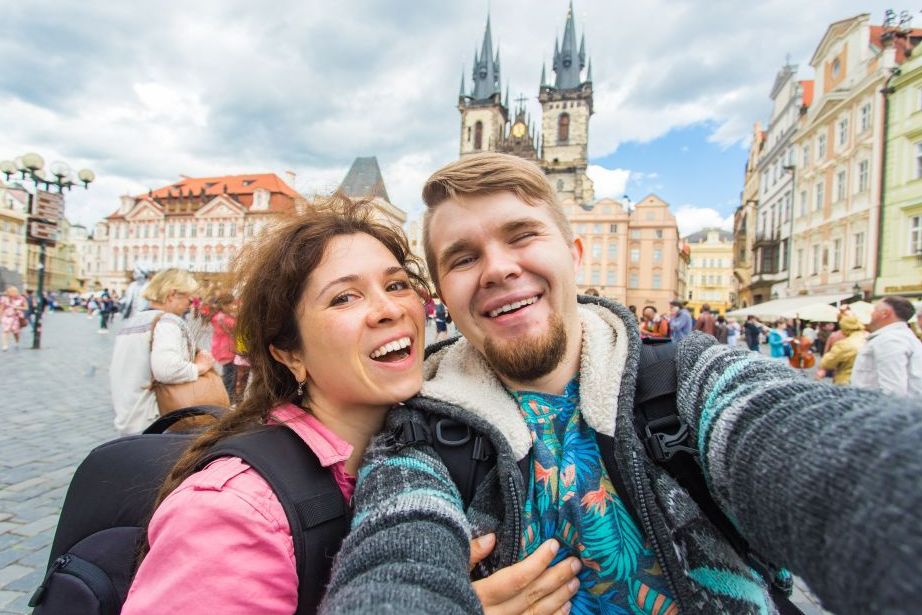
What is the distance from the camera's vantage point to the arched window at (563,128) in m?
71.7

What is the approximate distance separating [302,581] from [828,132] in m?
32.5

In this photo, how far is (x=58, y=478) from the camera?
456 centimetres

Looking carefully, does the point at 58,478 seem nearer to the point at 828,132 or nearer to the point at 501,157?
the point at 501,157

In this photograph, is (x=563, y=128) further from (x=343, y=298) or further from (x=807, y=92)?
(x=343, y=298)

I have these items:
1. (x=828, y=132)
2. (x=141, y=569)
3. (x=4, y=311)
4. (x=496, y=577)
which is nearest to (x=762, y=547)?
(x=496, y=577)

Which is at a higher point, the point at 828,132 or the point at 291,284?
the point at 828,132

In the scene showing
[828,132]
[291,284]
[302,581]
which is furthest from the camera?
[828,132]

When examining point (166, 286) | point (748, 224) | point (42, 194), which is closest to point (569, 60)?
point (748, 224)

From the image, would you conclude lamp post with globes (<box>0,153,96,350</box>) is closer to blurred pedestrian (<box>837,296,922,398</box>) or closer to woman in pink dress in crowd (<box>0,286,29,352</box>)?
woman in pink dress in crowd (<box>0,286,29,352</box>)

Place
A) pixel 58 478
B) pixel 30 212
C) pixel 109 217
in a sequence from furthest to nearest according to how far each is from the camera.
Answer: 1. pixel 109 217
2. pixel 30 212
3. pixel 58 478

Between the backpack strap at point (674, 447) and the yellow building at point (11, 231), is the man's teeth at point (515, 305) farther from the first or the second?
the yellow building at point (11, 231)

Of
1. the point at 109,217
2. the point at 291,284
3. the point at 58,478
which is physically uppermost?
the point at 109,217

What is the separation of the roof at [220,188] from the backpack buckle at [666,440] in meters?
64.2

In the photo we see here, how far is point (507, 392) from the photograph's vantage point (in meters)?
1.63
